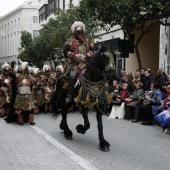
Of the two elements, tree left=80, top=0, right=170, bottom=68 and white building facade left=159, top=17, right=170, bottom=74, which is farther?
white building facade left=159, top=17, right=170, bottom=74

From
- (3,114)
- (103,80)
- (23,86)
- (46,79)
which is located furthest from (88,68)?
(46,79)

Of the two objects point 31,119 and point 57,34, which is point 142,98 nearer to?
point 31,119

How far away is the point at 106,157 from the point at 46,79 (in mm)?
10147

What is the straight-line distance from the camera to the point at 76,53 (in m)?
9.75

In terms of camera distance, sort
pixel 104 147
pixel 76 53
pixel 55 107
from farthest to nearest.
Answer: pixel 55 107
pixel 76 53
pixel 104 147

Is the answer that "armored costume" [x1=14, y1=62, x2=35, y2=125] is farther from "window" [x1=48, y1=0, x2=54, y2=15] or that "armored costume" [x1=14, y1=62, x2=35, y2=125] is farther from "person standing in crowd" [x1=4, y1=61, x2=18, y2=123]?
"window" [x1=48, y1=0, x2=54, y2=15]

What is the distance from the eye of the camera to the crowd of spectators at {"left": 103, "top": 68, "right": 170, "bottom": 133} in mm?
12611

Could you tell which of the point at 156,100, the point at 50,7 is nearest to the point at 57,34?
the point at 156,100

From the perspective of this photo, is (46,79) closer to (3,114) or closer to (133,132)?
(3,114)

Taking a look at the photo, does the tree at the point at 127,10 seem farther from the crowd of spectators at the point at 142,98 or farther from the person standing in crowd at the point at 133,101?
the person standing in crowd at the point at 133,101

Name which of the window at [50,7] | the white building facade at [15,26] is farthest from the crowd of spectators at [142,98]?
the white building facade at [15,26]

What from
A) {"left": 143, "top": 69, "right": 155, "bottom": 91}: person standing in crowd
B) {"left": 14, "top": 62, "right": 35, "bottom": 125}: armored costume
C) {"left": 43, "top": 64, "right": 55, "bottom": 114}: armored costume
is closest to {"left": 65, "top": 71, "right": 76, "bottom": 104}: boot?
{"left": 14, "top": 62, "right": 35, "bottom": 125}: armored costume

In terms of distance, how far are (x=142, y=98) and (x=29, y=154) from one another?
22.1 ft

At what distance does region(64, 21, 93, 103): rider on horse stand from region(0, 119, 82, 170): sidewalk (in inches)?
54.0
